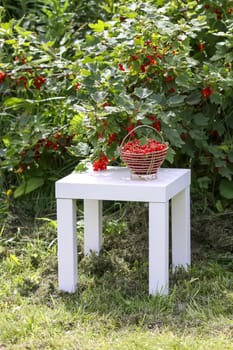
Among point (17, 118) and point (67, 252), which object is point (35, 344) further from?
point (17, 118)

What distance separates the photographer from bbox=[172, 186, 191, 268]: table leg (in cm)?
390

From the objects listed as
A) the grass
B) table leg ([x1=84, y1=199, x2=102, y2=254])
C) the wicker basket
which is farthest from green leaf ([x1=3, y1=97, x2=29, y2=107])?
the wicker basket

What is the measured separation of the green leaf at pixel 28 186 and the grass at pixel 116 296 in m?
0.27

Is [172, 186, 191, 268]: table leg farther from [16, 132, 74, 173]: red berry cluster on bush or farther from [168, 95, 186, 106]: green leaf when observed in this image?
[16, 132, 74, 173]: red berry cluster on bush

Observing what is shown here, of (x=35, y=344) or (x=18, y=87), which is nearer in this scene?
(x=35, y=344)

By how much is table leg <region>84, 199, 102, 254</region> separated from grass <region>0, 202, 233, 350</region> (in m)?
0.07

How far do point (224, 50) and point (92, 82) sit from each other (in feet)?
2.61

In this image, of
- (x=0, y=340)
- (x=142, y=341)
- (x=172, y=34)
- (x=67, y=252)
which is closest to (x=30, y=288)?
(x=67, y=252)

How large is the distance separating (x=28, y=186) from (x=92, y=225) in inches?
33.9

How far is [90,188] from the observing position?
3.60 m

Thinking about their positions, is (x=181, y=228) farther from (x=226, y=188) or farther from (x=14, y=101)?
(x=14, y=101)

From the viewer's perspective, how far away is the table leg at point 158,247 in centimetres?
353

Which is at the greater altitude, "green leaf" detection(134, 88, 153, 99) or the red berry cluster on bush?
"green leaf" detection(134, 88, 153, 99)

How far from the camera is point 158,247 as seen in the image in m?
3.56
